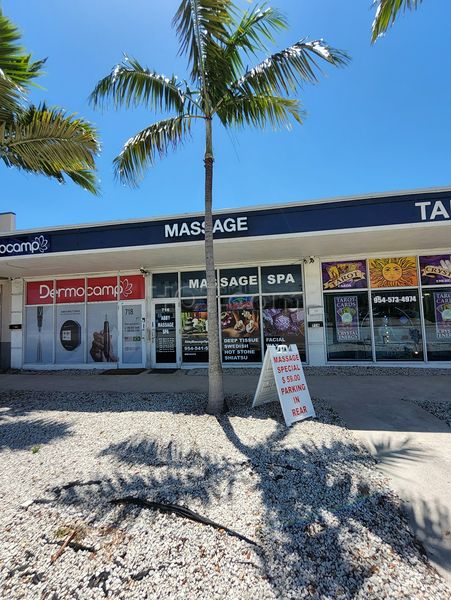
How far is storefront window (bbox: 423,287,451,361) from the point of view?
31.7 feet

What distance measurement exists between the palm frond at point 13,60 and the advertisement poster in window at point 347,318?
884 centimetres

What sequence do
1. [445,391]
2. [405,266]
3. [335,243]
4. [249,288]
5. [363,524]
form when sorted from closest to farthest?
1. [363,524]
2. [445,391]
3. [335,243]
4. [405,266]
5. [249,288]

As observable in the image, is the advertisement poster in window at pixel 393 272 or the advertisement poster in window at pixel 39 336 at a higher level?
the advertisement poster in window at pixel 393 272

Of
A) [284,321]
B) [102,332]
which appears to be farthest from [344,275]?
[102,332]

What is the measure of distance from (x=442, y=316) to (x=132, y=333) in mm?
9115

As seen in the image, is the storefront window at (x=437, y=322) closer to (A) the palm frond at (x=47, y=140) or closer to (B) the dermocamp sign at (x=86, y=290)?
(B) the dermocamp sign at (x=86, y=290)

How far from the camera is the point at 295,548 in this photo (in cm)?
251

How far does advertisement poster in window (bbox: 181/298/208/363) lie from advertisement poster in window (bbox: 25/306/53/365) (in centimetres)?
477

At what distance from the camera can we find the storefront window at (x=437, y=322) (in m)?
9.66

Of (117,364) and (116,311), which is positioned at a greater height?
(116,311)

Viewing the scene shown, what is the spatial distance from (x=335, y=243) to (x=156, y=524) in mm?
7535

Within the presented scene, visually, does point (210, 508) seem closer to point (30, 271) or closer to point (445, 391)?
point (445, 391)

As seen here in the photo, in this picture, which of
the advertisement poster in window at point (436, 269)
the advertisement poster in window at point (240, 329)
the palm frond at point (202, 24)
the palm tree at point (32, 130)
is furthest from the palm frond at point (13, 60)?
the advertisement poster in window at point (436, 269)

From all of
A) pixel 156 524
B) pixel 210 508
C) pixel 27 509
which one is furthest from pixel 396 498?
pixel 27 509
